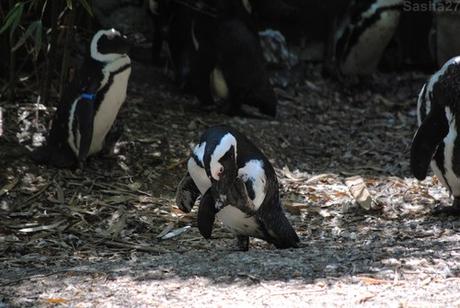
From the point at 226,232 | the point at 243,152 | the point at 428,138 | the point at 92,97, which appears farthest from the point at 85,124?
the point at 428,138

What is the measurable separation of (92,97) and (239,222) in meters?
1.70

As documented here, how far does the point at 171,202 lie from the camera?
5.35 metres

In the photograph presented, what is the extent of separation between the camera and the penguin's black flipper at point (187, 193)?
4.39 meters

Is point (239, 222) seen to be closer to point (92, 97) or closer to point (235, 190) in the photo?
point (235, 190)

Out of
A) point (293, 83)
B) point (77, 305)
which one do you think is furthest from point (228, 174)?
point (293, 83)

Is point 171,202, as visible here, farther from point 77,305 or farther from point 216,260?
point 77,305

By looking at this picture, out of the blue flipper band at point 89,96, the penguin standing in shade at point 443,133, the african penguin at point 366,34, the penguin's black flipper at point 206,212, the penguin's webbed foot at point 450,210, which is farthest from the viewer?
the african penguin at point 366,34

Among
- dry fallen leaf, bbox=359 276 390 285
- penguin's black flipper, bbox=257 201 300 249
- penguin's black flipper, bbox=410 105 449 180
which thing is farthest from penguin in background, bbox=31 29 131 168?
dry fallen leaf, bbox=359 276 390 285

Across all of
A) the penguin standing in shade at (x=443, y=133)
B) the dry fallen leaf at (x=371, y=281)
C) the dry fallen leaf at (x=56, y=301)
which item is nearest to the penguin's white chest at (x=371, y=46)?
the penguin standing in shade at (x=443, y=133)

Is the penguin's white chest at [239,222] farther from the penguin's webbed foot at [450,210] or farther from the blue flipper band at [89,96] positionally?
the blue flipper band at [89,96]

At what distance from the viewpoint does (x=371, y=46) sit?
7871 millimetres

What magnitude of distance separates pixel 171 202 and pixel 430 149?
151 centimetres

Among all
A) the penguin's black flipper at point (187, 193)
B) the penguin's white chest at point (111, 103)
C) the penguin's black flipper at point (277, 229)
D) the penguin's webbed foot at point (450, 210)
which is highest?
the penguin's white chest at point (111, 103)

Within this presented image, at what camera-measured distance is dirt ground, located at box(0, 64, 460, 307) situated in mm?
3479
